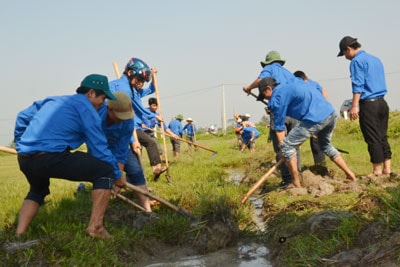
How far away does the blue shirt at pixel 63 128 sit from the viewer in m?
3.50

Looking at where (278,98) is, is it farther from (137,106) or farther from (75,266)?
(75,266)

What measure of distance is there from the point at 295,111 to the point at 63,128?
3.12 m

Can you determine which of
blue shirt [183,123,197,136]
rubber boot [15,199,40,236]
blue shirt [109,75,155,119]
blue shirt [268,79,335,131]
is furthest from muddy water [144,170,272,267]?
blue shirt [183,123,197,136]

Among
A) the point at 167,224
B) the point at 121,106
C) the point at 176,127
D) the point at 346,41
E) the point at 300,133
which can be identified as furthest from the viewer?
the point at 176,127

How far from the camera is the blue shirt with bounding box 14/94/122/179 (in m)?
3.50

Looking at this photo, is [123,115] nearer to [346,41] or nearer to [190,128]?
[346,41]

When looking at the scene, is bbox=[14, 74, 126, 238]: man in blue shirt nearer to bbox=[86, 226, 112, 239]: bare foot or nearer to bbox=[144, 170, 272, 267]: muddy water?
bbox=[86, 226, 112, 239]: bare foot

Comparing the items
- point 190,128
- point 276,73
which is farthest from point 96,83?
point 190,128

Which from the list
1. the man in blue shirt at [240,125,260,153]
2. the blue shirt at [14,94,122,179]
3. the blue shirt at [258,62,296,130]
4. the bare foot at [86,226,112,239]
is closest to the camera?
the blue shirt at [14,94,122,179]

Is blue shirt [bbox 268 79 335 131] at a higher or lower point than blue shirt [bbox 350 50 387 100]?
lower

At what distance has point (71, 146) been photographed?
11.9ft

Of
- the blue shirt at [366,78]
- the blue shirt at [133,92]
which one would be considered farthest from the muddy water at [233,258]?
the blue shirt at [366,78]

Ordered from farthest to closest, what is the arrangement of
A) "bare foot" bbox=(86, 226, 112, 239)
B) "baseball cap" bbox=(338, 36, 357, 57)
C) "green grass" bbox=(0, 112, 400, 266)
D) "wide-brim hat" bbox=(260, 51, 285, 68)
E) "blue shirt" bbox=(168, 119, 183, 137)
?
"blue shirt" bbox=(168, 119, 183, 137) → "wide-brim hat" bbox=(260, 51, 285, 68) → "baseball cap" bbox=(338, 36, 357, 57) → "bare foot" bbox=(86, 226, 112, 239) → "green grass" bbox=(0, 112, 400, 266)

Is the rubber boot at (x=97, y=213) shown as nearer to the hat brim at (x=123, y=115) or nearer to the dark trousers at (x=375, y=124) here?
the hat brim at (x=123, y=115)
